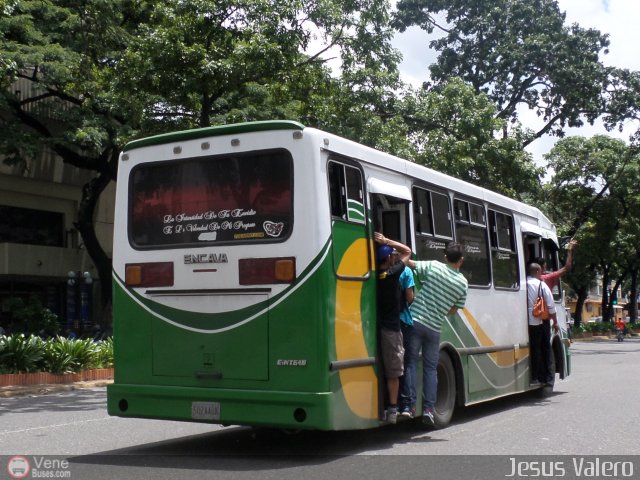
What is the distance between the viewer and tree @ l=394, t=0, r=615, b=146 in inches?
1337

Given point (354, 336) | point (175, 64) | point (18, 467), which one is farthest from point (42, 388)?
point (354, 336)

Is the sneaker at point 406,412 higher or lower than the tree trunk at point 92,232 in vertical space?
lower

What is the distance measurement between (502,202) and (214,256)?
5.32 metres

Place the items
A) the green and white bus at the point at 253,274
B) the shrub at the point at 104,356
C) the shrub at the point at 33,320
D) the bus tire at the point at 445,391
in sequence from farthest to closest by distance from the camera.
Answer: the shrub at the point at 33,320
the shrub at the point at 104,356
the bus tire at the point at 445,391
the green and white bus at the point at 253,274

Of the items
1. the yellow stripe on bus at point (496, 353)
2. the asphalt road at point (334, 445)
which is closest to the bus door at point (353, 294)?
the asphalt road at point (334, 445)

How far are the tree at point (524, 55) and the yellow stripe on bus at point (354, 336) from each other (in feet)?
88.8

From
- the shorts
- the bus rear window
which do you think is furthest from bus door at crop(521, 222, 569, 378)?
the bus rear window

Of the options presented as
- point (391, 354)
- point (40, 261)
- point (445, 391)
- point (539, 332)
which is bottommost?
point (445, 391)

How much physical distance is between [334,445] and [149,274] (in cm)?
249

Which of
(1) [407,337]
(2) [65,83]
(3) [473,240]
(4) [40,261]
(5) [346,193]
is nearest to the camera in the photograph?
(5) [346,193]

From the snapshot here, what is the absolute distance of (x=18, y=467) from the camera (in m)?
7.73

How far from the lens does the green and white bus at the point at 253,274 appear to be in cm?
766

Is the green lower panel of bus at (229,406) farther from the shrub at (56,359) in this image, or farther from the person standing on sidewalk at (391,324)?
the shrub at (56,359)

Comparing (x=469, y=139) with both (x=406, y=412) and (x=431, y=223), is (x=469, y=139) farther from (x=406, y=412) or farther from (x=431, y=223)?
(x=406, y=412)
